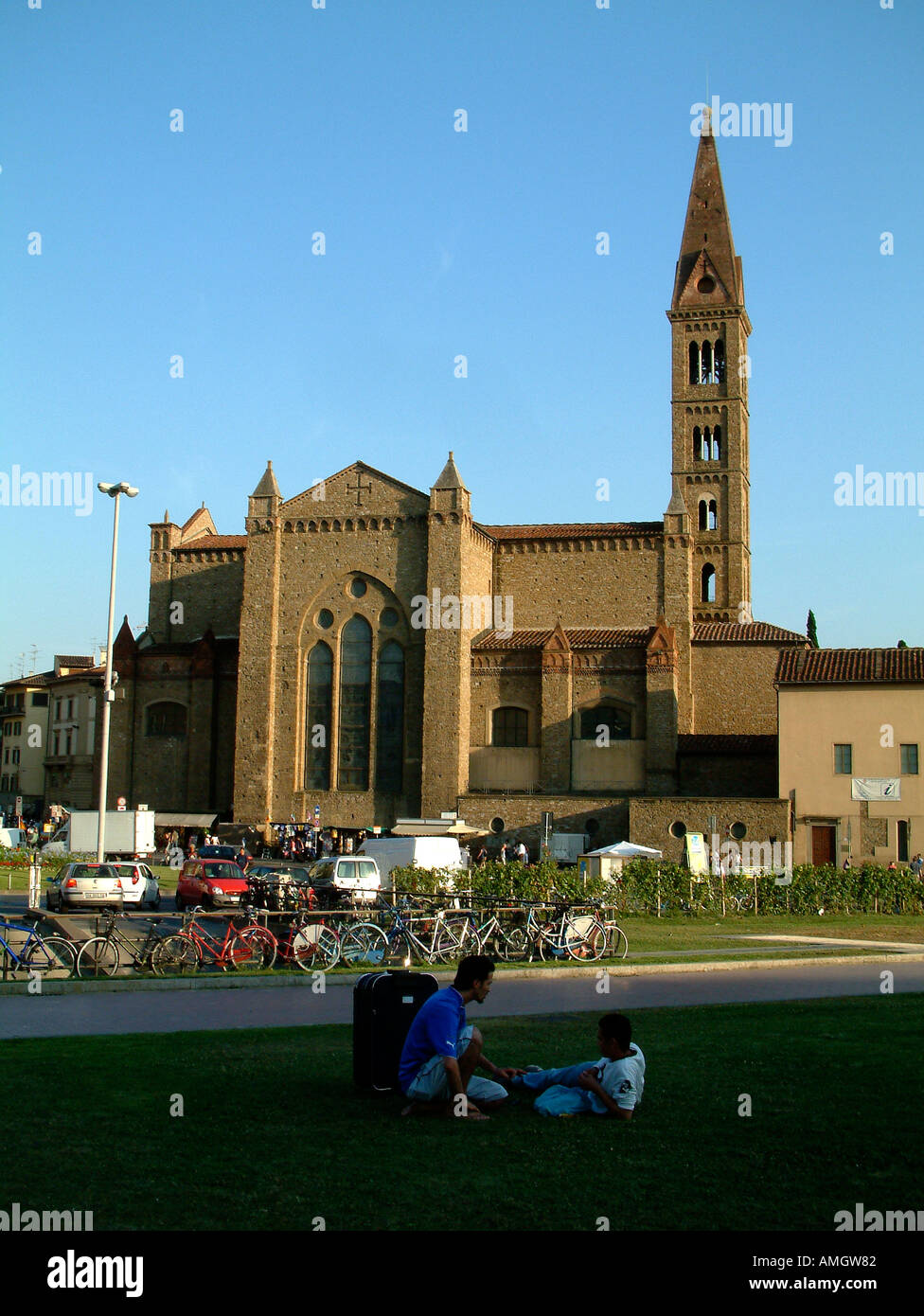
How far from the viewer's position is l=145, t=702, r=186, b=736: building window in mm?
58250

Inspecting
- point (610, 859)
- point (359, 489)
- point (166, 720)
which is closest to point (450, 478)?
point (359, 489)

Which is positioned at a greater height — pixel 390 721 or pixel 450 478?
pixel 450 478

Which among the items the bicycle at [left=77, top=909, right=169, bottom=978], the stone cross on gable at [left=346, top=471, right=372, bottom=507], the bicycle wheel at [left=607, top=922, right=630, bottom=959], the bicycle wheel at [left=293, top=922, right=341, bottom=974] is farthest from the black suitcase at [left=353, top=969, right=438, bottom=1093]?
the stone cross on gable at [left=346, top=471, right=372, bottom=507]

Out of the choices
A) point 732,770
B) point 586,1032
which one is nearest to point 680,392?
point 732,770

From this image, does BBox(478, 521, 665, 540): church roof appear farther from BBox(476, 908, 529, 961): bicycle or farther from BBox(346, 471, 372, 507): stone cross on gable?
BBox(476, 908, 529, 961): bicycle

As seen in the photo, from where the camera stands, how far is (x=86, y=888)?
27891 mm

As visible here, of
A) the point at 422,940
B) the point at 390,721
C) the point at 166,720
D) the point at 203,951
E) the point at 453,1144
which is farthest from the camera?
the point at 166,720

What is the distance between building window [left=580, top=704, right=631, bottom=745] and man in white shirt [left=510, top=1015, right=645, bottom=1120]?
43185mm

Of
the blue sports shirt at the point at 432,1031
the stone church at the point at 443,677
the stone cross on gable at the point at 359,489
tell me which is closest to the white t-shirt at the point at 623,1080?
the blue sports shirt at the point at 432,1031

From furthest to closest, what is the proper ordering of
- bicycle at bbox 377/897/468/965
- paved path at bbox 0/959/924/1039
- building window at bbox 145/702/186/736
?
building window at bbox 145/702/186/736
bicycle at bbox 377/897/468/965
paved path at bbox 0/959/924/1039

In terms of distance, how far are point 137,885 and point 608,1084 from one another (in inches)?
914

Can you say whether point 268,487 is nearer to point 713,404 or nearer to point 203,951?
point 713,404

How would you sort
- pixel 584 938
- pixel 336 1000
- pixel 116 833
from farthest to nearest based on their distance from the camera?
1. pixel 116 833
2. pixel 584 938
3. pixel 336 1000

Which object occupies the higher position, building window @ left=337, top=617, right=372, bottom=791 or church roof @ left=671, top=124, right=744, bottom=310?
church roof @ left=671, top=124, right=744, bottom=310
